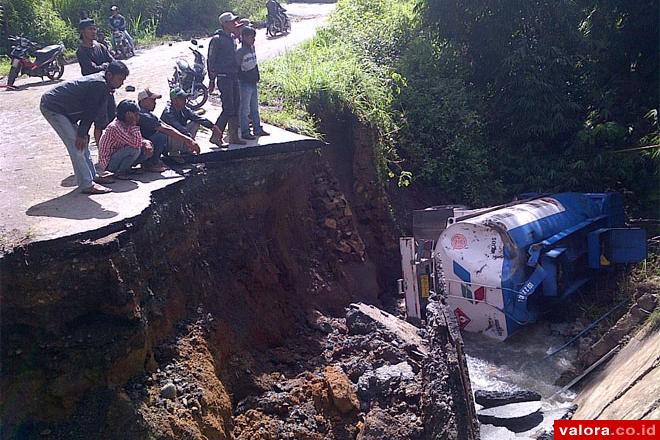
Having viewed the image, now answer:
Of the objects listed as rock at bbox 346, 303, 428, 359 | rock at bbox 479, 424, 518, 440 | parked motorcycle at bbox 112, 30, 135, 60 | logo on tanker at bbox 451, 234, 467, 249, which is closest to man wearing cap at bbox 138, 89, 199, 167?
rock at bbox 346, 303, 428, 359

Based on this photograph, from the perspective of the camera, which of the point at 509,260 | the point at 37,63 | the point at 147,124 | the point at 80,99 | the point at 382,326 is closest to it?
the point at 80,99

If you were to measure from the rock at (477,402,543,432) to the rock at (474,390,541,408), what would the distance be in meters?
0.09

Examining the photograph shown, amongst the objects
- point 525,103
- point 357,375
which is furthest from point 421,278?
point 525,103

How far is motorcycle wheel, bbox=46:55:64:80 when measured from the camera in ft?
41.9

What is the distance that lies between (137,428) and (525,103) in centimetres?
1026

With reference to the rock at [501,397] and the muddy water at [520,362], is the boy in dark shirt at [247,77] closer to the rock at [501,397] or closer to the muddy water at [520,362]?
the muddy water at [520,362]

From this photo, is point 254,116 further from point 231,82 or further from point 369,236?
point 369,236


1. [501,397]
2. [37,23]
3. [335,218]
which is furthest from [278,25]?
[501,397]

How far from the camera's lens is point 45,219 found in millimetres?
5711

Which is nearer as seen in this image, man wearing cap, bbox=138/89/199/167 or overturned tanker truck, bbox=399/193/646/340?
man wearing cap, bbox=138/89/199/167

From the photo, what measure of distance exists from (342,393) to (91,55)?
5210 millimetres

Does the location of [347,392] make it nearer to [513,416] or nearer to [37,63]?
[513,416]

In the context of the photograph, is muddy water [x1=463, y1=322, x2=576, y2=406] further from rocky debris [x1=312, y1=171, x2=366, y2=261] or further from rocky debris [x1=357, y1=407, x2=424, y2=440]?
rocky debris [x1=357, y1=407, x2=424, y2=440]

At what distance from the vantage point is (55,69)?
42.4ft
